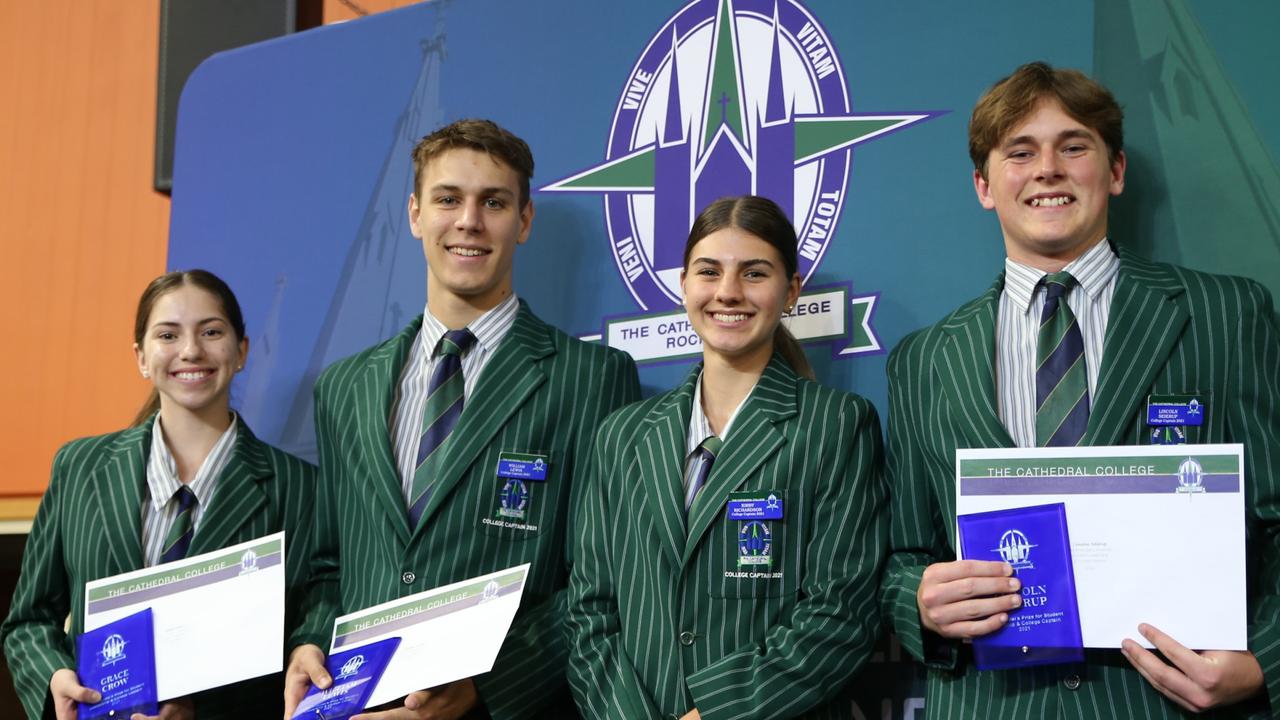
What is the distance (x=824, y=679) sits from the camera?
2271mm

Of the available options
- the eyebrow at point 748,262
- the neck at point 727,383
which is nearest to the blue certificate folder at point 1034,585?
the neck at point 727,383

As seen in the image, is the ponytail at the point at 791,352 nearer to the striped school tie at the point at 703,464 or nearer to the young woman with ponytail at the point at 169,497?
the striped school tie at the point at 703,464

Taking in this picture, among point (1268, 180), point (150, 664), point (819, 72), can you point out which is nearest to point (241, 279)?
point (150, 664)

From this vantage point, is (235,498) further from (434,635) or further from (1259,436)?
(1259,436)

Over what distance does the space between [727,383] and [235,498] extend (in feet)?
3.94

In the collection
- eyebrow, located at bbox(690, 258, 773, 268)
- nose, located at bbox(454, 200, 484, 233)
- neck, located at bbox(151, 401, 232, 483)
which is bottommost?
neck, located at bbox(151, 401, 232, 483)

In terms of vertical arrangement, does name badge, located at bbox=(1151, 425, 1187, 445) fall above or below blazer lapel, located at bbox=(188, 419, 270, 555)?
above

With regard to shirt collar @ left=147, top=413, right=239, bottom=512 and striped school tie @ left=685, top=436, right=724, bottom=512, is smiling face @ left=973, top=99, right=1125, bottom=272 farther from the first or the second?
shirt collar @ left=147, top=413, right=239, bottom=512

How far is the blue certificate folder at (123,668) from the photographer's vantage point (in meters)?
2.62

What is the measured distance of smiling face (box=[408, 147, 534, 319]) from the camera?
117 inches

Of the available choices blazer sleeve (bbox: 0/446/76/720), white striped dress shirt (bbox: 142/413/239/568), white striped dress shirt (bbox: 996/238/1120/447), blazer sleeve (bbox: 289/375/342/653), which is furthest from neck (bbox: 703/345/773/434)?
blazer sleeve (bbox: 0/446/76/720)

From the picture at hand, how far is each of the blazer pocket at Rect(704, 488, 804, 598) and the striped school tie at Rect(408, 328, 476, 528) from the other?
2.21ft

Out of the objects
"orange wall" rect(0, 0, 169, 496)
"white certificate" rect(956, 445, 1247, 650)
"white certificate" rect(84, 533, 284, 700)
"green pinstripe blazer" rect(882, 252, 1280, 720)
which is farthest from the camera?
"orange wall" rect(0, 0, 169, 496)

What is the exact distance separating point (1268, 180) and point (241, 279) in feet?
9.85
